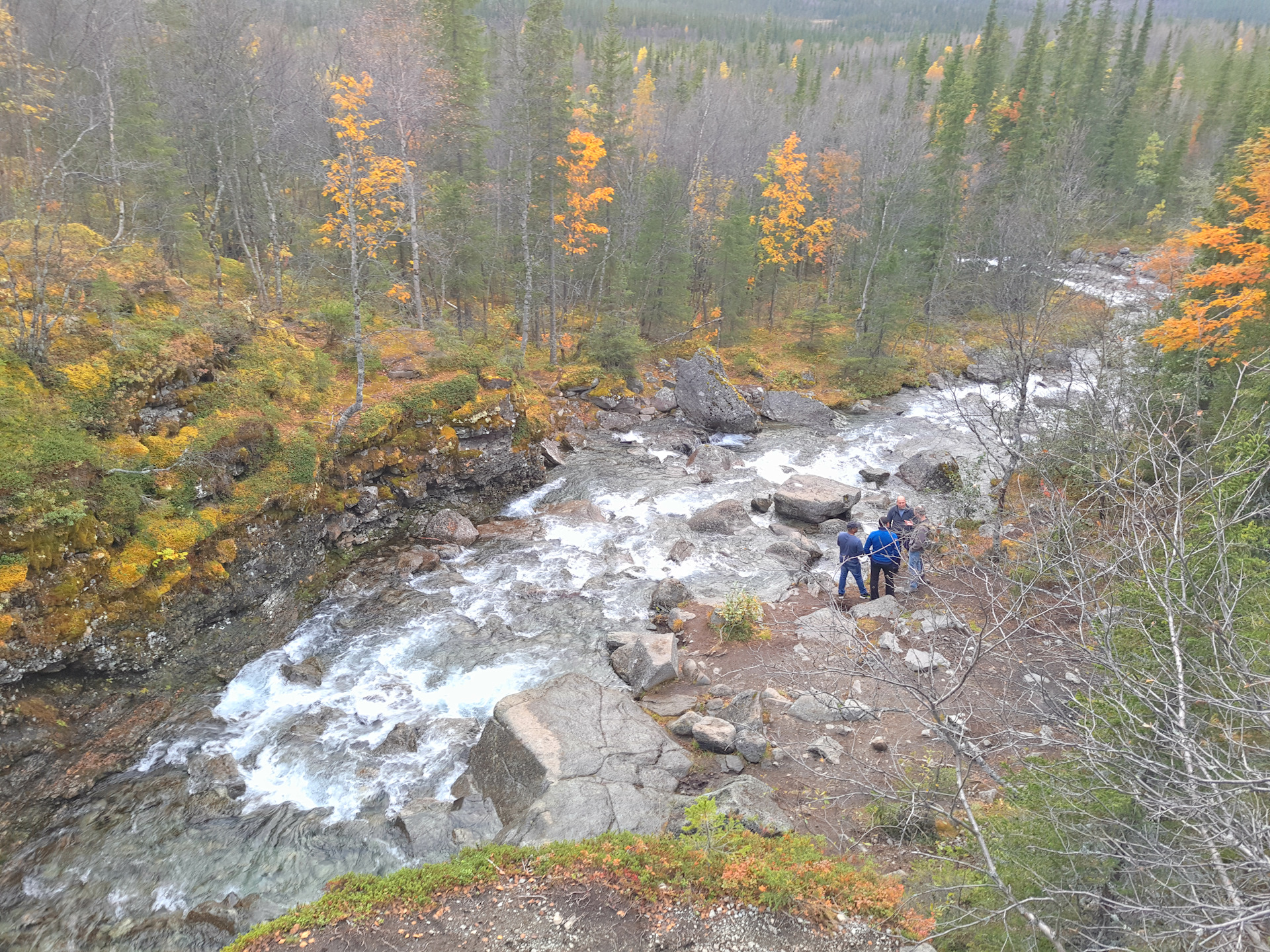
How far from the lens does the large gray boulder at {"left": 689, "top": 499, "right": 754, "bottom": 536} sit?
694 inches

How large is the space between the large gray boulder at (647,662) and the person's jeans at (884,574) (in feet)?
15.0

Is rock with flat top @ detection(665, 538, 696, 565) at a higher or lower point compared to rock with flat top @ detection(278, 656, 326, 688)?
lower

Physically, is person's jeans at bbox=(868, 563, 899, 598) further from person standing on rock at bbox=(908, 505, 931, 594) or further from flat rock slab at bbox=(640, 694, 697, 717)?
flat rock slab at bbox=(640, 694, 697, 717)

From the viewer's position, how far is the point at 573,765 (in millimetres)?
8812

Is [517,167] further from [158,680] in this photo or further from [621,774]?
[621,774]

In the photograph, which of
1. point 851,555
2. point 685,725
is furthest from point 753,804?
point 851,555

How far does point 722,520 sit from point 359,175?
1678 cm

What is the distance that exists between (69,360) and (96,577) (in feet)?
14.7

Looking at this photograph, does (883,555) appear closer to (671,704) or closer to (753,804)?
(671,704)

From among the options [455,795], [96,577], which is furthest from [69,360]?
[455,795]

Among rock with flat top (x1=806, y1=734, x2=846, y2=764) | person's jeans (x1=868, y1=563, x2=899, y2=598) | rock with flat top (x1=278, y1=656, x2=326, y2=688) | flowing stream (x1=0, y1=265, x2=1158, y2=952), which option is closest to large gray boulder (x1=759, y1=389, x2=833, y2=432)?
flowing stream (x1=0, y1=265, x2=1158, y2=952)

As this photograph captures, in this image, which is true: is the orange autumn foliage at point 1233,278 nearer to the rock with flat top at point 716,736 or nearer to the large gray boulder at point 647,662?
the rock with flat top at point 716,736

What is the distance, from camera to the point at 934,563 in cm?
1432

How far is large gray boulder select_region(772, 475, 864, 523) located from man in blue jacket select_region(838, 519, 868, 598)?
4152 mm
